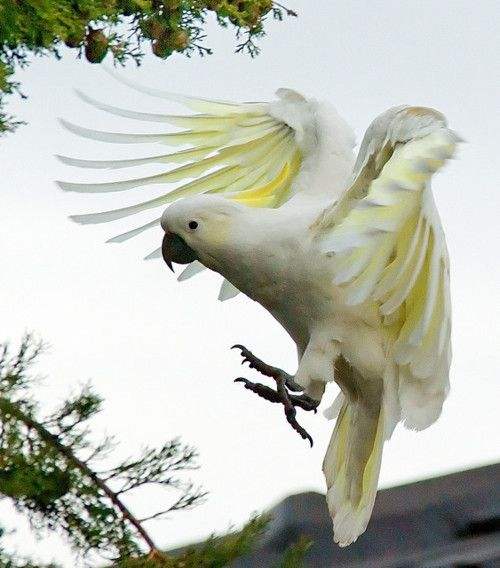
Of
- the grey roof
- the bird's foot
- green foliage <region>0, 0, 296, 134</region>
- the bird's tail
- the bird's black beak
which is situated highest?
green foliage <region>0, 0, 296, 134</region>

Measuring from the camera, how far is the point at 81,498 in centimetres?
293

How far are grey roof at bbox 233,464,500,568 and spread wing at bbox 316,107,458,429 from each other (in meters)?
1.04

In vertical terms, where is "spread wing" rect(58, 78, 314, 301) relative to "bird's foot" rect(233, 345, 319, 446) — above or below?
above

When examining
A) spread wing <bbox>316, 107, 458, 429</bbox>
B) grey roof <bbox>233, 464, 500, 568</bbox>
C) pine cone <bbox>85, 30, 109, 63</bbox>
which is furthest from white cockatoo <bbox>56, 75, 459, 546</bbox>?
grey roof <bbox>233, 464, 500, 568</bbox>

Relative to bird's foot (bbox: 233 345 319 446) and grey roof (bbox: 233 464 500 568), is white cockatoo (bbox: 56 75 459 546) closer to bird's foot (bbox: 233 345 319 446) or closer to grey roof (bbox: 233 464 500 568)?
bird's foot (bbox: 233 345 319 446)

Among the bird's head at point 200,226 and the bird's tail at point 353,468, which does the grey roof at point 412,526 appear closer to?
the bird's tail at point 353,468

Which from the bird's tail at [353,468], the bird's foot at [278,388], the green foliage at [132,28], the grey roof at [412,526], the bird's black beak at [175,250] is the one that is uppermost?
the green foliage at [132,28]

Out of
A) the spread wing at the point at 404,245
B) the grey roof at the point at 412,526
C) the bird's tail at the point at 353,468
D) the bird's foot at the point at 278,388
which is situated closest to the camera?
the spread wing at the point at 404,245

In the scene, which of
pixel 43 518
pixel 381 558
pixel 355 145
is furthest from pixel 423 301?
pixel 381 558

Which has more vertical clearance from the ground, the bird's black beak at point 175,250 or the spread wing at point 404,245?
the bird's black beak at point 175,250

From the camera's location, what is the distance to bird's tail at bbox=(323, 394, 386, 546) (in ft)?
10.2

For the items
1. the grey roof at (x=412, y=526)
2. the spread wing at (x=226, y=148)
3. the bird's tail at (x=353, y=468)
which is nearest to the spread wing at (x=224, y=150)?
the spread wing at (x=226, y=148)

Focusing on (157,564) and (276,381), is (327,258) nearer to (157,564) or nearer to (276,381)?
(276,381)

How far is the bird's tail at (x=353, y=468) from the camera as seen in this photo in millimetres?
3115
